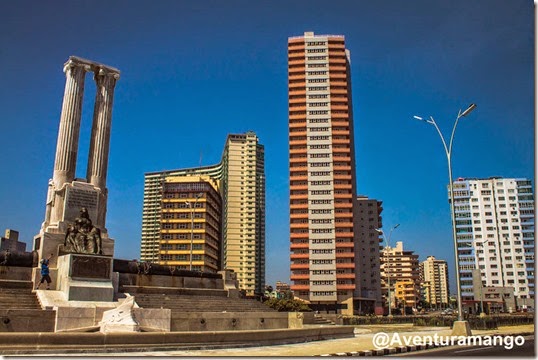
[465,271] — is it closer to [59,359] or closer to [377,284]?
[377,284]

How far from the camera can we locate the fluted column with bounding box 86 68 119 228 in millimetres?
24875

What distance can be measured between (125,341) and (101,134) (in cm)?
1463

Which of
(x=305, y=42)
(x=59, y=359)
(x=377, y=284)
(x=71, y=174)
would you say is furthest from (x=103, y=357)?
(x=377, y=284)

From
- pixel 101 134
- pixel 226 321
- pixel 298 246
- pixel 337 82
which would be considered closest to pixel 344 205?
pixel 298 246

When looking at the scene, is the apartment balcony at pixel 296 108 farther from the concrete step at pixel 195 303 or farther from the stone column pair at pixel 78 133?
the concrete step at pixel 195 303

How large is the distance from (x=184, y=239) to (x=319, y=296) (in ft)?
95.0

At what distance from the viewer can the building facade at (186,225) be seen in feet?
314

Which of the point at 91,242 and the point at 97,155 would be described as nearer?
the point at 91,242

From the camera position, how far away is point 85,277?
19.0 meters

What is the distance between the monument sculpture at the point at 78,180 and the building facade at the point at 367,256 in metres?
77.4

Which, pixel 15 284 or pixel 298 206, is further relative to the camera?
pixel 298 206

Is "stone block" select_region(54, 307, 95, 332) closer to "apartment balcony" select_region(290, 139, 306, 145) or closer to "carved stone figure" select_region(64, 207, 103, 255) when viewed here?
"carved stone figure" select_region(64, 207, 103, 255)

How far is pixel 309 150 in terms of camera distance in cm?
10000

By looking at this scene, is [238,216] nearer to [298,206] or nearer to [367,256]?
[367,256]
